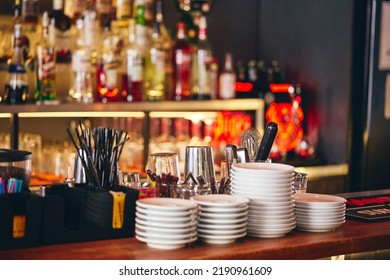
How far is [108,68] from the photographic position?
3906mm

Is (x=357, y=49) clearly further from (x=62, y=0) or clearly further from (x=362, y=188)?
(x=62, y=0)

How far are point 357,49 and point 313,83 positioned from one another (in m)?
0.34

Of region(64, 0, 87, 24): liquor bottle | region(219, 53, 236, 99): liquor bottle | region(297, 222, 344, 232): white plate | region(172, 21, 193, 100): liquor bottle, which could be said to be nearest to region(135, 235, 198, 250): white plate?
region(297, 222, 344, 232): white plate

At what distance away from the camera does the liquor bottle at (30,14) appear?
12.1 feet

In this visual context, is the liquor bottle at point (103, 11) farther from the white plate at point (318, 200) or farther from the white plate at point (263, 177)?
the white plate at point (263, 177)

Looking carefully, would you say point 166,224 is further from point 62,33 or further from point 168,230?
point 62,33

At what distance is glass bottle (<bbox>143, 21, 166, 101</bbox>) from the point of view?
4.04 m

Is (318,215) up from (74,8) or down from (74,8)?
down

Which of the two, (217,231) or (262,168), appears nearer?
(217,231)

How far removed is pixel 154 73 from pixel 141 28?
0.25 meters

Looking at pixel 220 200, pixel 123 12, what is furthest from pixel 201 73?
pixel 220 200

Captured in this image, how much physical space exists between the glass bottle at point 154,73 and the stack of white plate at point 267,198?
2.13 m

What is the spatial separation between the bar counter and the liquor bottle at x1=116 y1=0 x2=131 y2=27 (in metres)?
2.26

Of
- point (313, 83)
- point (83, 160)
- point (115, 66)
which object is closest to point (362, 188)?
point (313, 83)
